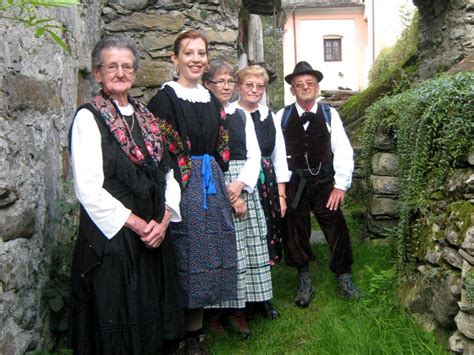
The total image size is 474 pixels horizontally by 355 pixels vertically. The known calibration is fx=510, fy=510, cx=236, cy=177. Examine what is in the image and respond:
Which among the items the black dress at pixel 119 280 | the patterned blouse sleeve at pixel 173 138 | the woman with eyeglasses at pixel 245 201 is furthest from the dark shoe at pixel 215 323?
the patterned blouse sleeve at pixel 173 138

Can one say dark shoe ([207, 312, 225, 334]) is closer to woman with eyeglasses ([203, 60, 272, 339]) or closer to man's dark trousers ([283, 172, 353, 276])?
woman with eyeglasses ([203, 60, 272, 339])

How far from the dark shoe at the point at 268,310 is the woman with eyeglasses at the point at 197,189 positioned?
0.72m

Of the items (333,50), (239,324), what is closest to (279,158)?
(239,324)

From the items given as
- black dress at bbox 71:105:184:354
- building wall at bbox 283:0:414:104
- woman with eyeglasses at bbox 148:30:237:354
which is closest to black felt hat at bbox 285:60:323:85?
woman with eyeglasses at bbox 148:30:237:354

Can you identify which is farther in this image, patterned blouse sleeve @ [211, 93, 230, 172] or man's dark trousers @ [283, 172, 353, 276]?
man's dark trousers @ [283, 172, 353, 276]

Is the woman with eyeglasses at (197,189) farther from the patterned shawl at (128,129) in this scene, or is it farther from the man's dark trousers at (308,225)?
the man's dark trousers at (308,225)

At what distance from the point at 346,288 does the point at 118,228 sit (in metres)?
2.01

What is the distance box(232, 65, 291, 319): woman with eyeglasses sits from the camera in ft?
11.1

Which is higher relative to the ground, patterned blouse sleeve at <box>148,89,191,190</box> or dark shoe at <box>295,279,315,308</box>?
patterned blouse sleeve at <box>148,89,191,190</box>

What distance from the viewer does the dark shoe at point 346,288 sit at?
11.8 feet

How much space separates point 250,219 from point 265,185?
409 millimetres

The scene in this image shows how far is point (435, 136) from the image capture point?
302 cm

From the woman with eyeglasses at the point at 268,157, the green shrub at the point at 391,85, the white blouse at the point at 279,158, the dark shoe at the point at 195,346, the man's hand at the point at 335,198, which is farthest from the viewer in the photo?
the green shrub at the point at 391,85

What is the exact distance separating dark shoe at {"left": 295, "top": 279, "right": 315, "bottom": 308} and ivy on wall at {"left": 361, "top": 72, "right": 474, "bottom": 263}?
728 mm
